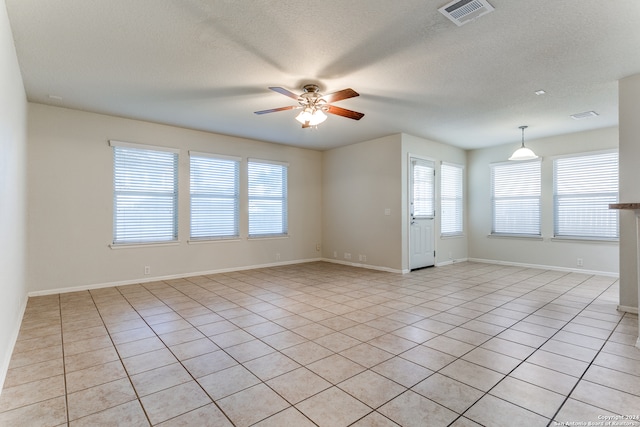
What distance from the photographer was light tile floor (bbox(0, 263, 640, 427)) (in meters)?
1.84

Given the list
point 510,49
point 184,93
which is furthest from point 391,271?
point 184,93

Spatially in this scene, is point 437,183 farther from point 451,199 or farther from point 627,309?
point 627,309

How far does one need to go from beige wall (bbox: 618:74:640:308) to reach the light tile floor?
0.38m

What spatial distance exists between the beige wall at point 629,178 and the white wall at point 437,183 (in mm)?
2989

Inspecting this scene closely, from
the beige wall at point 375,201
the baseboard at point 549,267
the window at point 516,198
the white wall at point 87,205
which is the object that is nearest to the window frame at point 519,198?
the window at point 516,198

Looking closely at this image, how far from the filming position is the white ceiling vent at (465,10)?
2.22 m

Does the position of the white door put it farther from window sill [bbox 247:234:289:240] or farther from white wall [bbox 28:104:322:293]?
white wall [bbox 28:104:322:293]

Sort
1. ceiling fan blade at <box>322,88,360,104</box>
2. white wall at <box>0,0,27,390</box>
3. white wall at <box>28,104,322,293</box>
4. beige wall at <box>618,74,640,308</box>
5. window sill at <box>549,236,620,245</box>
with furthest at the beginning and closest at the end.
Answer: window sill at <box>549,236,620,245</box> < white wall at <box>28,104,322,293</box> < beige wall at <box>618,74,640,308</box> < ceiling fan blade at <box>322,88,360,104</box> < white wall at <box>0,0,27,390</box>

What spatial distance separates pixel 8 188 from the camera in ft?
8.91

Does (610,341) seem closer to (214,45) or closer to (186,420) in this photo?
(186,420)

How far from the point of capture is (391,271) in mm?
6086

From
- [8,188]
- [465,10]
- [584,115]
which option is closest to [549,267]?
[584,115]

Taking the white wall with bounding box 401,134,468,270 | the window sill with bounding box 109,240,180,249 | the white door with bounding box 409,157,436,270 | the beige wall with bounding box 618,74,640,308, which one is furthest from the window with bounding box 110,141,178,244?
the beige wall with bounding box 618,74,640,308

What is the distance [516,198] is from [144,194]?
7128mm
